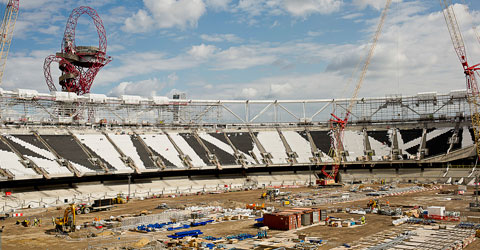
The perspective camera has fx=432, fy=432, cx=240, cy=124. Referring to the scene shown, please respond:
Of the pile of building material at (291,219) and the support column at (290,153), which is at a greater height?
the support column at (290,153)

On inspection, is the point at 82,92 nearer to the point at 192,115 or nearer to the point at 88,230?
the point at 192,115

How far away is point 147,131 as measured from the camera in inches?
3912

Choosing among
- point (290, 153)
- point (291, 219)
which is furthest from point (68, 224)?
point (290, 153)

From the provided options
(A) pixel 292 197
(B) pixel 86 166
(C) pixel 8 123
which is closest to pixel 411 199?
(A) pixel 292 197

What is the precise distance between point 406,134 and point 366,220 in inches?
2423

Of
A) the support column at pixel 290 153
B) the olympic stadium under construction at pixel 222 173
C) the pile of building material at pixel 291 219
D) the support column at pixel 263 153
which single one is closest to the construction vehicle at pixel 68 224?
the olympic stadium under construction at pixel 222 173

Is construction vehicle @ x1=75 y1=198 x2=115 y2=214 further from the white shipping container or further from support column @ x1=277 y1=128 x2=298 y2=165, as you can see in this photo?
support column @ x1=277 y1=128 x2=298 y2=165

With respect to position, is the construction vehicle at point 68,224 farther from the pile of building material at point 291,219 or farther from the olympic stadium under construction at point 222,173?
the pile of building material at point 291,219

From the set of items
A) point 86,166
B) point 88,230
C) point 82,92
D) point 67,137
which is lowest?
point 88,230

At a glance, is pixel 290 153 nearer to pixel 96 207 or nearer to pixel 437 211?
pixel 96 207

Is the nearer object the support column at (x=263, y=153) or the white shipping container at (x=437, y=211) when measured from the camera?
the white shipping container at (x=437, y=211)

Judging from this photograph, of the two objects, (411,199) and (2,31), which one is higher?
(2,31)

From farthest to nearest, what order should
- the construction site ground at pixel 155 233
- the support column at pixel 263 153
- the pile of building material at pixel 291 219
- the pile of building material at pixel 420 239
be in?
the support column at pixel 263 153
the pile of building material at pixel 291 219
the construction site ground at pixel 155 233
the pile of building material at pixel 420 239

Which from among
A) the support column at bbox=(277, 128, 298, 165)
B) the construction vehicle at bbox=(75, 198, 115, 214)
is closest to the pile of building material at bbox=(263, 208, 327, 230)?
the construction vehicle at bbox=(75, 198, 115, 214)
